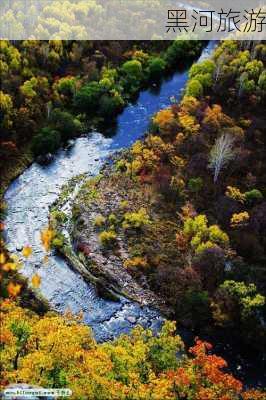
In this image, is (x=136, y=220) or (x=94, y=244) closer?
(x=94, y=244)

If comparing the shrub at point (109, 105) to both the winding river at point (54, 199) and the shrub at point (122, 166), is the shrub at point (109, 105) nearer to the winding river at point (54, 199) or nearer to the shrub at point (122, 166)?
the winding river at point (54, 199)

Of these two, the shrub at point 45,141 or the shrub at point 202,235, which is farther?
the shrub at point 45,141

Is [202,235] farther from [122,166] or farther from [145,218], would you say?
[122,166]

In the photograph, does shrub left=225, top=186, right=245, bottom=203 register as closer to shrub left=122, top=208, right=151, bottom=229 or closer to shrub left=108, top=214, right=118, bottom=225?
shrub left=122, top=208, right=151, bottom=229

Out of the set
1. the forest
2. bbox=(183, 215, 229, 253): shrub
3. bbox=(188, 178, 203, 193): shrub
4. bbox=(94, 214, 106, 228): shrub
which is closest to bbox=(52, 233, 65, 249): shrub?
the forest

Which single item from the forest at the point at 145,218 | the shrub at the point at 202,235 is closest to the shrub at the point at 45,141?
the forest at the point at 145,218

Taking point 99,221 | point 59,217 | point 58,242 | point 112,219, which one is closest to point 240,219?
point 112,219
